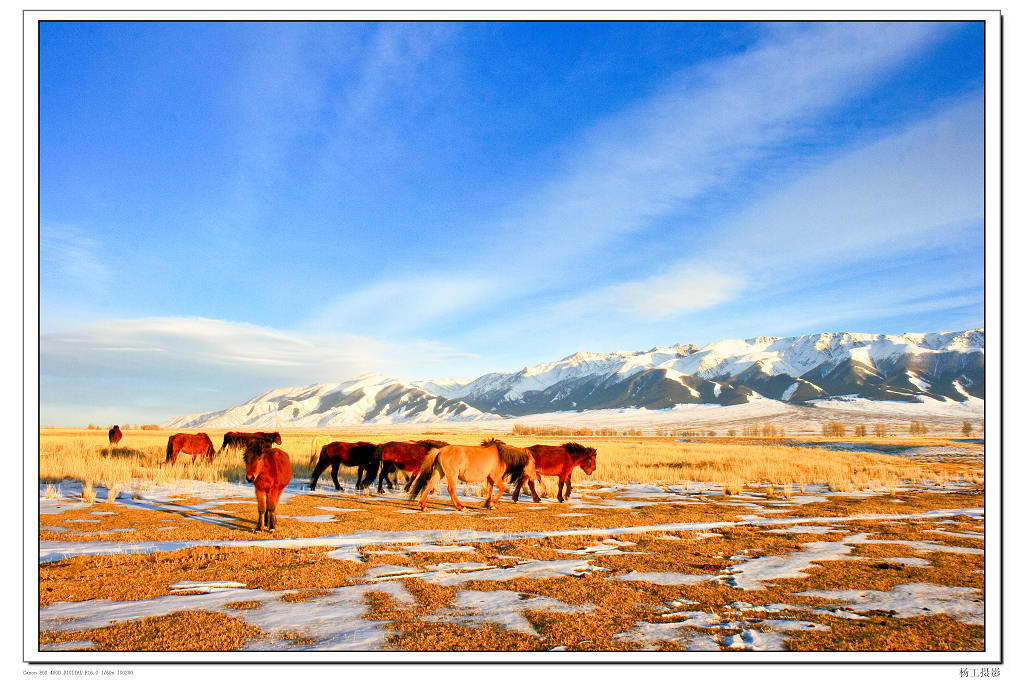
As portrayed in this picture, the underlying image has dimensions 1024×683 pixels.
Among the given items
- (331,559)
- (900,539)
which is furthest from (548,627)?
(900,539)

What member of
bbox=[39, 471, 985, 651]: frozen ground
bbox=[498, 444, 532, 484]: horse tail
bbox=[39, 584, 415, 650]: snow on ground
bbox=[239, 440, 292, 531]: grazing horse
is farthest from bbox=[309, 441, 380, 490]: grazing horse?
bbox=[39, 584, 415, 650]: snow on ground

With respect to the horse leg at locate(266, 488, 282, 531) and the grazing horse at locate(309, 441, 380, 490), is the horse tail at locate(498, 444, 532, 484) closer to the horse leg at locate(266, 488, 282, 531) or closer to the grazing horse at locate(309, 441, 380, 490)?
the grazing horse at locate(309, 441, 380, 490)

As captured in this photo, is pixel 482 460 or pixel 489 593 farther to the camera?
pixel 482 460

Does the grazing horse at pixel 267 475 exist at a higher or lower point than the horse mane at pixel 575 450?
higher

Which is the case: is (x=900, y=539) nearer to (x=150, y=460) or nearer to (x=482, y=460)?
(x=482, y=460)

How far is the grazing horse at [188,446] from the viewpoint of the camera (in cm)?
2303

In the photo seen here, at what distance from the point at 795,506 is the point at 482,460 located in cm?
849

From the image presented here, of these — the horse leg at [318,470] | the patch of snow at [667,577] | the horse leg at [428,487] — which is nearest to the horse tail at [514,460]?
the horse leg at [428,487]

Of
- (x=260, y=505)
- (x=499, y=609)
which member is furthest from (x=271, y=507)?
(x=499, y=609)

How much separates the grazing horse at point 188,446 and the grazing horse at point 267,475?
14373 millimetres

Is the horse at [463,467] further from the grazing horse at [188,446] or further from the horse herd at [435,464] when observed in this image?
the grazing horse at [188,446]

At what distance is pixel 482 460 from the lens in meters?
14.4
